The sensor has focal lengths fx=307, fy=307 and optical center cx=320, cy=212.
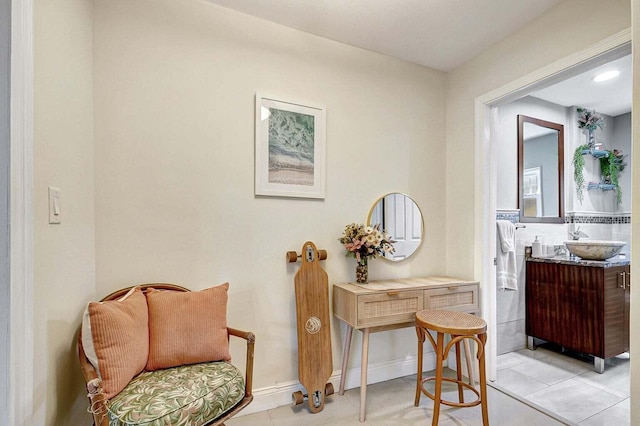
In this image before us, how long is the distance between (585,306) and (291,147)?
9.15 feet

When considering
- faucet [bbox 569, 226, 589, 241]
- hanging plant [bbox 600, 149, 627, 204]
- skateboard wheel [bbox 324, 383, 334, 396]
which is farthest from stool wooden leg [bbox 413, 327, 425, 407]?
hanging plant [bbox 600, 149, 627, 204]

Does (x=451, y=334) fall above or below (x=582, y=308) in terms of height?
above

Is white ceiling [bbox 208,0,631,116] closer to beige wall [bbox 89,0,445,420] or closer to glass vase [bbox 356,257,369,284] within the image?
beige wall [bbox 89,0,445,420]

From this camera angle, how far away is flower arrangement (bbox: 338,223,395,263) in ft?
7.00

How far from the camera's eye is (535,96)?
316cm

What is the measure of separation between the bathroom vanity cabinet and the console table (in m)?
1.06

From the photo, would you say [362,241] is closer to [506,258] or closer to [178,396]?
[178,396]

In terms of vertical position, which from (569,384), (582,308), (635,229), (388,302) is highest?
(635,229)

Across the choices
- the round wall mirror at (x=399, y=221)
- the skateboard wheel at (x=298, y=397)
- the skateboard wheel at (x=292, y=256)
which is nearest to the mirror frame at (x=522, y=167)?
the round wall mirror at (x=399, y=221)

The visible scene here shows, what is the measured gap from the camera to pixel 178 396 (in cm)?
124

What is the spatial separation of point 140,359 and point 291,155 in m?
1.44

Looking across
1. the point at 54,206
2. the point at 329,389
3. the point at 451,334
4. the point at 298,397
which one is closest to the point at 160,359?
the point at 54,206

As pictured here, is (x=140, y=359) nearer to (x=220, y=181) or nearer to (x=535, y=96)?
(x=220, y=181)

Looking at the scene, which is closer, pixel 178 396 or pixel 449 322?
pixel 178 396
